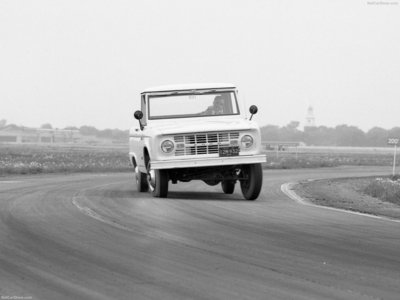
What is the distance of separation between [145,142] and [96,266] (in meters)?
9.92

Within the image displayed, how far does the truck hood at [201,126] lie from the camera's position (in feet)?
55.1

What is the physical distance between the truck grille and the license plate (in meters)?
0.08

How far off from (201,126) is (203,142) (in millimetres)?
360

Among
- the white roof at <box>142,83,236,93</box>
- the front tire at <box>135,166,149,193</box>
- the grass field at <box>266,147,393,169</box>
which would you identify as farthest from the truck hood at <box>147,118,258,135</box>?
the grass field at <box>266,147,393,169</box>

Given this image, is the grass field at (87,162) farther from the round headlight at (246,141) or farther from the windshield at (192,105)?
the round headlight at (246,141)

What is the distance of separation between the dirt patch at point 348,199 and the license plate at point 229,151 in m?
2.17

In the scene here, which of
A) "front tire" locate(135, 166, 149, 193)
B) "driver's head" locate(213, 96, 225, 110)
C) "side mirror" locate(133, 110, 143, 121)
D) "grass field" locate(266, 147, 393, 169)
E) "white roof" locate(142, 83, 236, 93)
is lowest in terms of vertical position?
"grass field" locate(266, 147, 393, 169)

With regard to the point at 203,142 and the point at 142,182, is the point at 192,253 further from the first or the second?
the point at 142,182

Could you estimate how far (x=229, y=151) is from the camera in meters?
16.7

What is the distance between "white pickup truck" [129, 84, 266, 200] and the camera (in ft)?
54.9

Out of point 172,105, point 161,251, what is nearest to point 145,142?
point 172,105

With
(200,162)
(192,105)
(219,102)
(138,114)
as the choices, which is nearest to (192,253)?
(200,162)

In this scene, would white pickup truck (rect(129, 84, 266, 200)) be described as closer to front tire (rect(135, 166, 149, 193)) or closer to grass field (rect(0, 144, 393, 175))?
front tire (rect(135, 166, 149, 193))

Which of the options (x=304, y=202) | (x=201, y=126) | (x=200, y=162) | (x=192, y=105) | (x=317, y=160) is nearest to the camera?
(x=200, y=162)
